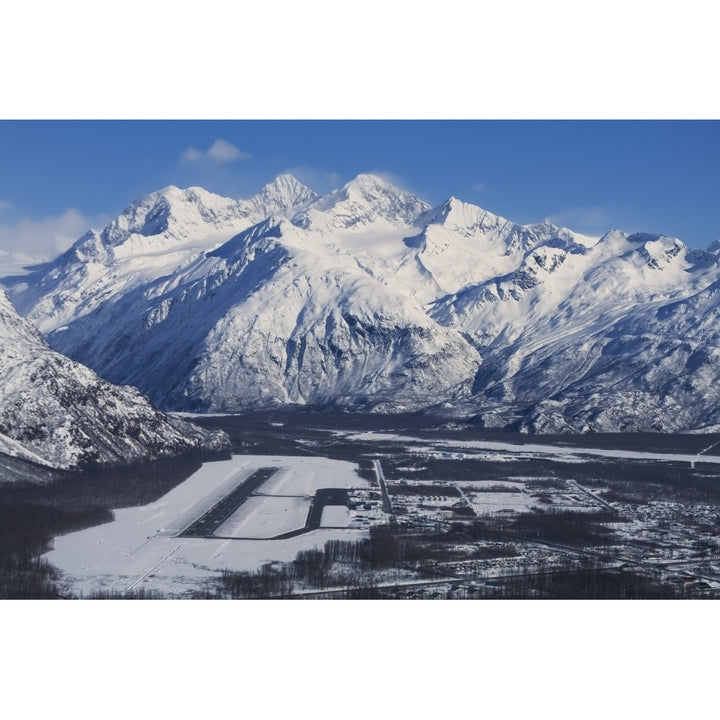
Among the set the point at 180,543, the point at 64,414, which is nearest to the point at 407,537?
the point at 180,543

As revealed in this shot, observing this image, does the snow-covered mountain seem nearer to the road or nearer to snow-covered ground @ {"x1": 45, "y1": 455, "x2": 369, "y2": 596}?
snow-covered ground @ {"x1": 45, "y1": 455, "x2": 369, "y2": 596}

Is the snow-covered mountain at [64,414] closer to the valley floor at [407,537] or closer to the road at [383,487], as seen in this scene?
the valley floor at [407,537]

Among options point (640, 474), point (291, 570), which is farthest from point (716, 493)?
point (291, 570)

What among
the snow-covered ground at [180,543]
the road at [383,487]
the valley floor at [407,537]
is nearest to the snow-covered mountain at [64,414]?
the valley floor at [407,537]

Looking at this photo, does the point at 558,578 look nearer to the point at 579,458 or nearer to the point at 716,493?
the point at 716,493

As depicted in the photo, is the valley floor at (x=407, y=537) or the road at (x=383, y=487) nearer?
the valley floor at (x=407, y=537)

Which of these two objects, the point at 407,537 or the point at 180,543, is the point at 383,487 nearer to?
the point at 407,537
